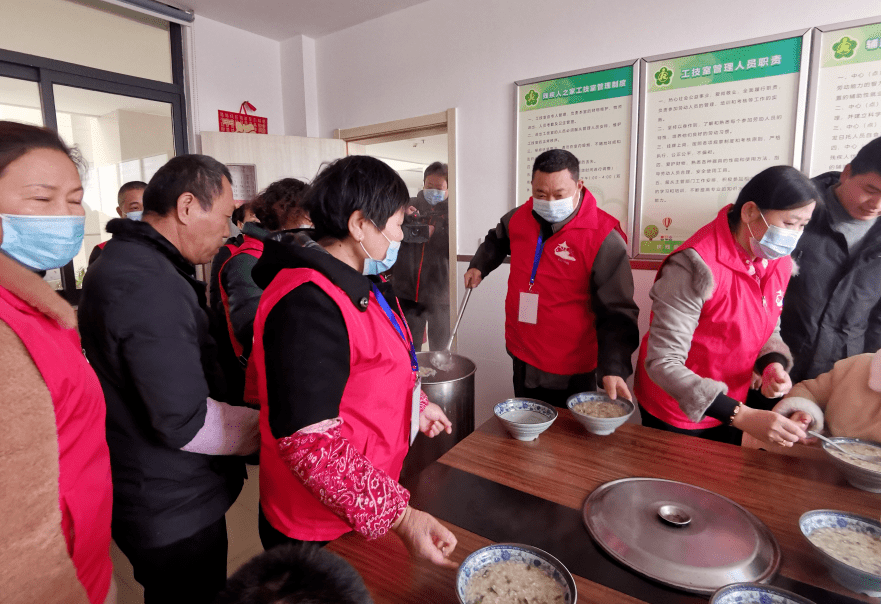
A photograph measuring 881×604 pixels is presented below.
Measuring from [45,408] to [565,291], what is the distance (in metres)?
1.75

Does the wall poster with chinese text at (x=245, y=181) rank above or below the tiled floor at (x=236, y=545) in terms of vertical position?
above

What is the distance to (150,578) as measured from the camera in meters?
1.15

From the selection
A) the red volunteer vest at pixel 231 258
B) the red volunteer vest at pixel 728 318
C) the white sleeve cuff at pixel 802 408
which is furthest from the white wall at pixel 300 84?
the white sleeve cuff at pixel 802 408

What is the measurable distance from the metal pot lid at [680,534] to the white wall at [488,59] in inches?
64.4

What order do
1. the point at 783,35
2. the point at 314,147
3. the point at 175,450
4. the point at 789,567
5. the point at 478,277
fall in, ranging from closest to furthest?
the point at 789,567
the point at 175,450
the point at 783,35
the point at 478,277
the point at 314,147

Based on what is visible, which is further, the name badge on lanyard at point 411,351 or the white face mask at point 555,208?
the white face mask at point 555,208

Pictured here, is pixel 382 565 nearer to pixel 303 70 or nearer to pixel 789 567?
pixel 789 567

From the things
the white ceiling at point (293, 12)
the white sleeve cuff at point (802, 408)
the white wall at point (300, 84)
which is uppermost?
the white ceiling at point (293, 12)

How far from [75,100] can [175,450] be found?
3.08 m

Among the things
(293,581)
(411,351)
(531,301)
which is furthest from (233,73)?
(293,581)

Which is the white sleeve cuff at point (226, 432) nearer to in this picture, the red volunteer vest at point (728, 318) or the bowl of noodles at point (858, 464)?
the red volunteer vest at point (728, 318)

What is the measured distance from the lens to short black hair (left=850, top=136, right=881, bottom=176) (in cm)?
151

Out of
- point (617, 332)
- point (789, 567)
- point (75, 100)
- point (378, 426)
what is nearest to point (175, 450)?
point (378, 426)

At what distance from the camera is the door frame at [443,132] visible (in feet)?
10.2
